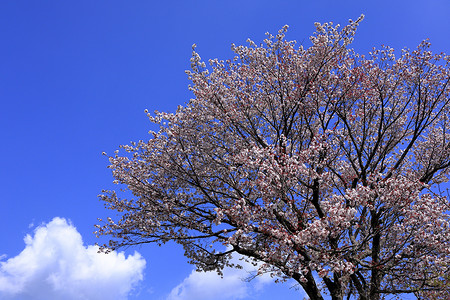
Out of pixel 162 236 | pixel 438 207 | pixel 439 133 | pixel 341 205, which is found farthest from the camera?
pixel 439 133

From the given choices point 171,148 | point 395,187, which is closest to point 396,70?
point 395,187

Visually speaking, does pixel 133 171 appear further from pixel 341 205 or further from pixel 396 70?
pixel 396 70

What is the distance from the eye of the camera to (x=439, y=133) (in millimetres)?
18453

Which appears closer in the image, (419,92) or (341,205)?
(341,205)

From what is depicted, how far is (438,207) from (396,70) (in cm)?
788

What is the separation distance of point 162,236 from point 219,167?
3895 millimetres

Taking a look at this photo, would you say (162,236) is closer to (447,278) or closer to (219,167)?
(219,167)

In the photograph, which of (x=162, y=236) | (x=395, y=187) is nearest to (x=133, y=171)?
(x=162, y=236)

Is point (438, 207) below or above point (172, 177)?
below

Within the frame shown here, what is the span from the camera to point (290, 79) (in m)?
16.3

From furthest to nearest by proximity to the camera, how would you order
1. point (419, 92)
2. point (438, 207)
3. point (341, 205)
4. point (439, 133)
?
point (439, 133) < point (419, 92) < point (438, 207) < point (341, 205)

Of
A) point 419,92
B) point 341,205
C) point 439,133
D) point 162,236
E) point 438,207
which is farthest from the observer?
point 439,133

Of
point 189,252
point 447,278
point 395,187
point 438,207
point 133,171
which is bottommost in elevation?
point 447,278

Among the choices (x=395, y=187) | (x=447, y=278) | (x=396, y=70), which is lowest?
(x=447, y=278)
